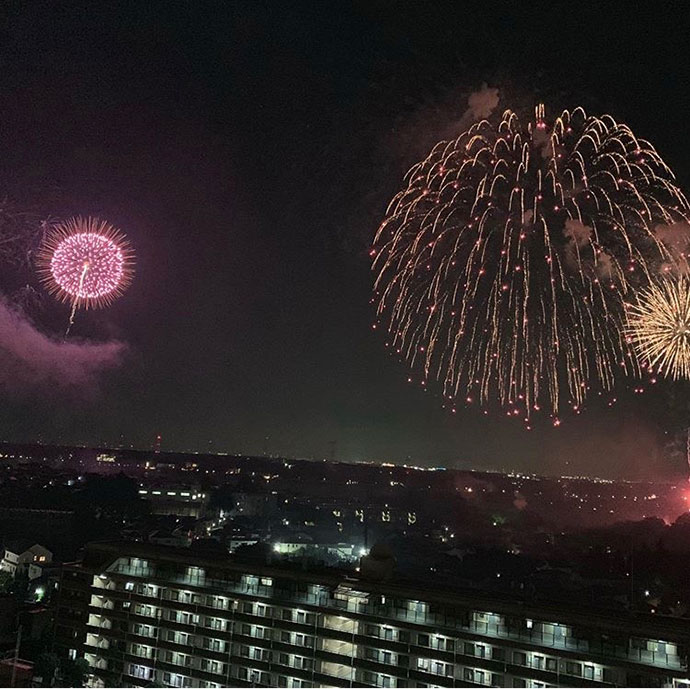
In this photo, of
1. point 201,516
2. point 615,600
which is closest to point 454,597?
point 615,600

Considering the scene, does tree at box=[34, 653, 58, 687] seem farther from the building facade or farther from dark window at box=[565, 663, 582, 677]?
dark window at box=[565, 663, 582, 677]

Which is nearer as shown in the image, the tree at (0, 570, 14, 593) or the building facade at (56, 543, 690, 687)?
the building facade at (56, 543, 690, 687)

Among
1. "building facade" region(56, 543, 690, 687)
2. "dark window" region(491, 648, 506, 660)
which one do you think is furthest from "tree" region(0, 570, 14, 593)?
"dark window" region(491, 648, 506, 660)

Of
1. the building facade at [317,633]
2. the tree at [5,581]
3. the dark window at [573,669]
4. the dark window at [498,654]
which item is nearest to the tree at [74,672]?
the building facade at [317,633]

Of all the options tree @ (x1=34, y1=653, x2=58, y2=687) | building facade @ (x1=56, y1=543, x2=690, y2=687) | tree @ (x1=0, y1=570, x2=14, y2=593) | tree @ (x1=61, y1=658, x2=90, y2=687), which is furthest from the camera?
tree @ (x1=0, y1=570, x2=14, y2=593)

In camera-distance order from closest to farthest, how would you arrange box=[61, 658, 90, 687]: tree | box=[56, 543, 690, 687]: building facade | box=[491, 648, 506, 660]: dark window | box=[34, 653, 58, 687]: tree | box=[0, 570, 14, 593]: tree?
box=[56, 543, 690, 687]: building facade, box=[491, 648, 506, 660]: dark window, box=[34, 653, 58, 687]: tree, box=[61, 658, 90, 687]: tree, box=[0, 570, 14, 593]: tree

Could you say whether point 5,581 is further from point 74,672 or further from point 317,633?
point 317,633

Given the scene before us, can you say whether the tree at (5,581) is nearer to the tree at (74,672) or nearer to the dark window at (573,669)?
the tree at (74,672)


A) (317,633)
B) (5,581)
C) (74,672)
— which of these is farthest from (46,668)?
(5,581)

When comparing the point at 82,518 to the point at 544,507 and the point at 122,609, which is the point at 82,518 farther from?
the point at 544,507
